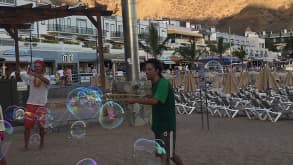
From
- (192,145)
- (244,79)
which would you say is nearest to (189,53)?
(244,79)

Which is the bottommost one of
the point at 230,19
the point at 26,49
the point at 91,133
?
the point at 91,133

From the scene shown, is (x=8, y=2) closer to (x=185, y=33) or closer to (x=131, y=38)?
(x=185, y=33)

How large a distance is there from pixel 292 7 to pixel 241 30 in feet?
65.1

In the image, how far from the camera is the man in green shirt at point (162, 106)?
531 centimetres

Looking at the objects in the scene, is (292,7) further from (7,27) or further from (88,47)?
(7,27)

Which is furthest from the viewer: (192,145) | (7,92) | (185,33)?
(185,33)

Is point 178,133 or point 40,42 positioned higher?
point 40,42

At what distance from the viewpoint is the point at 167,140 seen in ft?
18.5

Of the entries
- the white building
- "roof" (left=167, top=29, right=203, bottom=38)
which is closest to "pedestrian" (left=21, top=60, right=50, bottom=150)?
the white building

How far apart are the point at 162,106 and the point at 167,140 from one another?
1.38ft

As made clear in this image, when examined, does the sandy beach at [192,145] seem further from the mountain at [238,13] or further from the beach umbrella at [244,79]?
the mountain at [238,13]

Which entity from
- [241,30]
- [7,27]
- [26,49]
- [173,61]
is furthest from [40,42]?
[241,30]

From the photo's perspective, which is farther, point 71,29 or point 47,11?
point 71,29

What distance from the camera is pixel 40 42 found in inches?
1655
